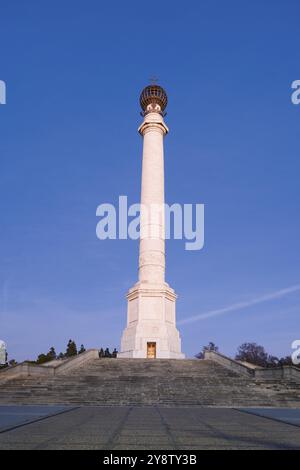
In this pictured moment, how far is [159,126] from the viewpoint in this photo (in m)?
50.8

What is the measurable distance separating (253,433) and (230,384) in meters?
18.7

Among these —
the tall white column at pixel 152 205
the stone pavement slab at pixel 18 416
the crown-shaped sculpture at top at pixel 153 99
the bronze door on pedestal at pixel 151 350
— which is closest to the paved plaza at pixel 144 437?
the stone pavement slab at pixel 18 416

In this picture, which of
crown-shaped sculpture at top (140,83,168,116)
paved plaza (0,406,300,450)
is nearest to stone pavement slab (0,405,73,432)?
paved plaza (0,406,300,450)

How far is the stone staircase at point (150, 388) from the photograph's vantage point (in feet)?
76.1

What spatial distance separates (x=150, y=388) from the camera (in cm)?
2573

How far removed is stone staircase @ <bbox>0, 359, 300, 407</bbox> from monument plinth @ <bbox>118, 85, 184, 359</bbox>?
9.53m

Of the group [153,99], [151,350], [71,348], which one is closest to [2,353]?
[71,348]

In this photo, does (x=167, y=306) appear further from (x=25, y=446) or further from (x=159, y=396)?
(x=25, y=446)

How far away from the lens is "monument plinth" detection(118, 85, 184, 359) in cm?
4150

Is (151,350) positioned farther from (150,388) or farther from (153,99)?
(153,99)

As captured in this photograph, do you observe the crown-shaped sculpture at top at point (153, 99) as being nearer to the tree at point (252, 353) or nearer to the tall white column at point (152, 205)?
the tall white column at point (152, 205)

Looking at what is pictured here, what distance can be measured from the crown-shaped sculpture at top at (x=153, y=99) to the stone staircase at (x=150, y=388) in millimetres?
31743

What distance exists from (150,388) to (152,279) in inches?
764

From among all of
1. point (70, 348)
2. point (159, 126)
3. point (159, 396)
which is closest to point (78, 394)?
point (159, 396)
